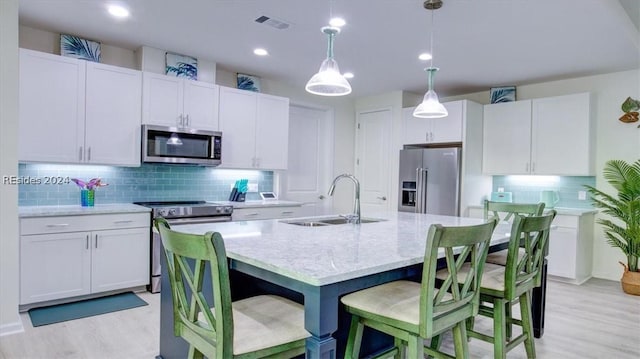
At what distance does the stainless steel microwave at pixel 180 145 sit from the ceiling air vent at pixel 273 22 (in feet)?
4.69

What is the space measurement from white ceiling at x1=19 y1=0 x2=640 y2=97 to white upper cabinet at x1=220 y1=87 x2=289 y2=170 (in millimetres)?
398

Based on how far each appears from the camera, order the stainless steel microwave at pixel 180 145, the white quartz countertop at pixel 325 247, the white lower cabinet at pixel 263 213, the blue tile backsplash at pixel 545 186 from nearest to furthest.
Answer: the white quartz countertop at pixel 325 247 < the stainless steel microwave at pixel 180 145 < the white lower cabinet at pixel 263 213 < the blue tile backsplash at pixel 545 186

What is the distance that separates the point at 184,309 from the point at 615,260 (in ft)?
16.6

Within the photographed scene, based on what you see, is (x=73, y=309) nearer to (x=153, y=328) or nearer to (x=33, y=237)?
(x=33, y=237)

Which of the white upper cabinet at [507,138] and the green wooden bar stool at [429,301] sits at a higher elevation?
the white upper cabinet at [507,138]

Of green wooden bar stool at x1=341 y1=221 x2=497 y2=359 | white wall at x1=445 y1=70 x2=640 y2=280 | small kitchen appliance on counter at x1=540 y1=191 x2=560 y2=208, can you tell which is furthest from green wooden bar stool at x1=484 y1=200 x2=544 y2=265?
white wall at x1=445 y1=70 x2=640 y2=280

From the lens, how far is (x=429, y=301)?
4.90ft

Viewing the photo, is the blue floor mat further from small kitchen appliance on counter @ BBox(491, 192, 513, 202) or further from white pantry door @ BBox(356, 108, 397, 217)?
small kitchen appliance on counter @ BBox(491, 192, 513, 202)

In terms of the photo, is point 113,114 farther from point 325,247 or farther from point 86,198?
point 325,247

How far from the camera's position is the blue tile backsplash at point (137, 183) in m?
3.63

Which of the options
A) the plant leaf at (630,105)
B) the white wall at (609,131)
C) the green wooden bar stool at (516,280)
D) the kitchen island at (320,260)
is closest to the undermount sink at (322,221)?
the kitchen island at (320,260)

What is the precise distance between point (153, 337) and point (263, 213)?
1.96 meters

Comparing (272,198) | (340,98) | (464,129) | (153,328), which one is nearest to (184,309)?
(153,328)

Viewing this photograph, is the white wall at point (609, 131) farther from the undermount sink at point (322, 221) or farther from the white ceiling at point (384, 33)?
the undermount sink at point (322, 221)
